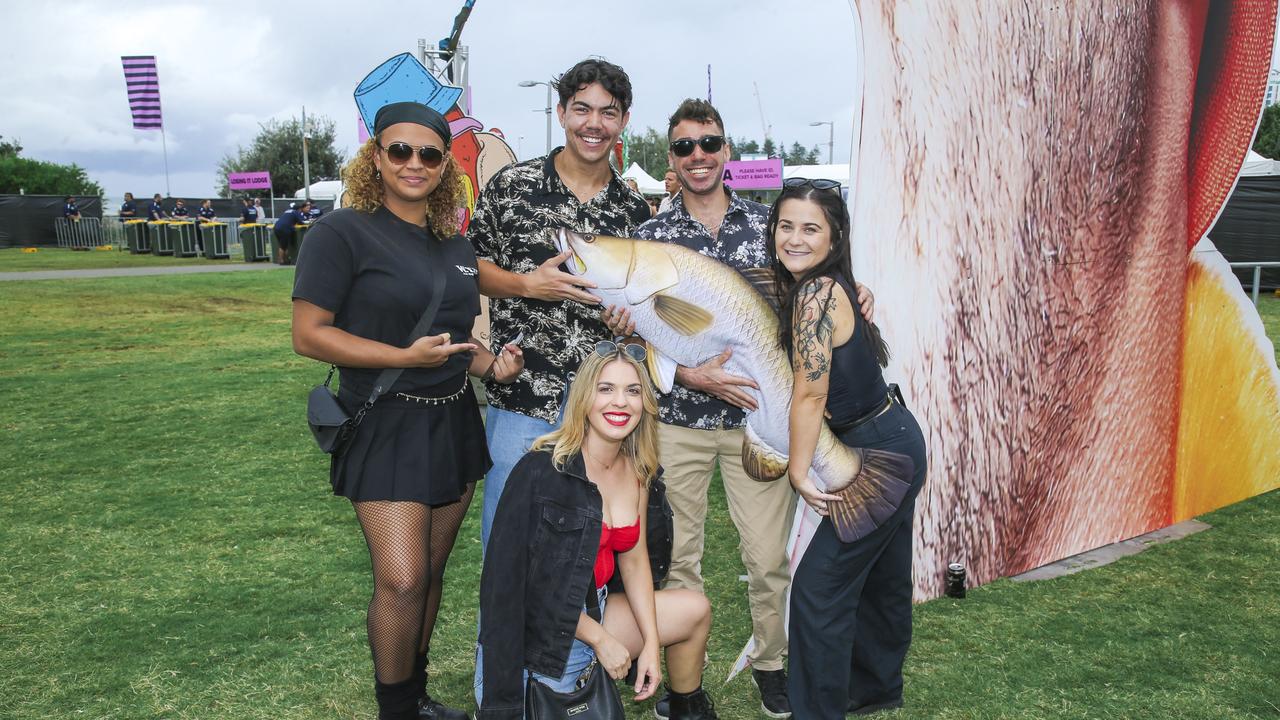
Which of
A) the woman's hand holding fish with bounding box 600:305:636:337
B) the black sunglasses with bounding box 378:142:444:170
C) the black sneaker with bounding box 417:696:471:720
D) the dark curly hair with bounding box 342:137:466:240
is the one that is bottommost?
the black sneaker with bounding box 417:696:471:720

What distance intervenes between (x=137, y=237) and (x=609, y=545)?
99.8 feet

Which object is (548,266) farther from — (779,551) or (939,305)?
(939,305)

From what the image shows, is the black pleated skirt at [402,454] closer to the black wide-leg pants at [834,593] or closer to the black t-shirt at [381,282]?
the black t-shirt at [381,282]

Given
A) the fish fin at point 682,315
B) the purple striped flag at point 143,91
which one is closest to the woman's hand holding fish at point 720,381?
the fish fin at point 682,315

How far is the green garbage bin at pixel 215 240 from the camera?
2673cm

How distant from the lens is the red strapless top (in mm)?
2746

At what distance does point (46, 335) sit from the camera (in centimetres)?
1234

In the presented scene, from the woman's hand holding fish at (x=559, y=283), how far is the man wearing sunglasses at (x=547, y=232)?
0.14m

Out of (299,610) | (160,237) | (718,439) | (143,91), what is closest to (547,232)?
(718,439)

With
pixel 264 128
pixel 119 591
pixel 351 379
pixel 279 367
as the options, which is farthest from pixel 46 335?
pixel 264 128

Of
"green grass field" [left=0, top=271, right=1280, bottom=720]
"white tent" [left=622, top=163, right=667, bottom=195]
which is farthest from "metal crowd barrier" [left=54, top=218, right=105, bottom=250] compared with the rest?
"green grass field" [left=0, top=271, right=1280, bottom=720]

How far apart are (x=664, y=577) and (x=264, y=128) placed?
5932 centimetres

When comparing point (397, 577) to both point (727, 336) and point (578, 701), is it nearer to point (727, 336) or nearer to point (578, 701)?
point (578, 701)

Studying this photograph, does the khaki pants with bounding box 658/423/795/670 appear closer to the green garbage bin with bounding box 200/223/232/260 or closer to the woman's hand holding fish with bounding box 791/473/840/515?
the woman's hand holding fish with bounding box 791/473/840/515
